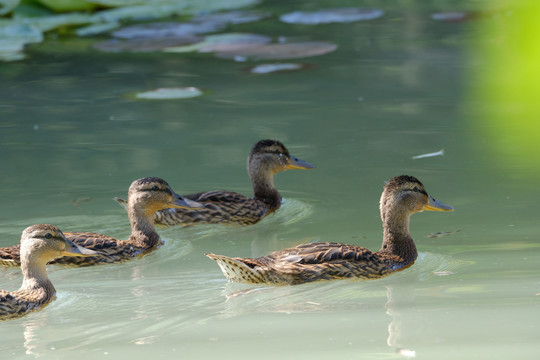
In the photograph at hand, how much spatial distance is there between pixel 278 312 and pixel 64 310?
123 cm

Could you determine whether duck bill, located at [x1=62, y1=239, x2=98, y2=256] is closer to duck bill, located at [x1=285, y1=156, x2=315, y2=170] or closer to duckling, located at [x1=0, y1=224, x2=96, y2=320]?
duckling, located at [x1=0, y1=224, x2=96, y2=320]

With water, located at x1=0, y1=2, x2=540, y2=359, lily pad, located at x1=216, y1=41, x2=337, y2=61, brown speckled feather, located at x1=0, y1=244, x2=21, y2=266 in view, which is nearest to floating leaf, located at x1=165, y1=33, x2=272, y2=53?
lily pad, located at x1=216, y1=41, x2=337, y2=61

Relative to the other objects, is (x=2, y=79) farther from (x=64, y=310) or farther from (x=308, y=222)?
(x=64, y=310)

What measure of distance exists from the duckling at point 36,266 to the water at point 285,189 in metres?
0.09

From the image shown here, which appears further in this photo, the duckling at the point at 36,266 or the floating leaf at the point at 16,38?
the floating leaf at the point at 16,38

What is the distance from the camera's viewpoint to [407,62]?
12.9 m

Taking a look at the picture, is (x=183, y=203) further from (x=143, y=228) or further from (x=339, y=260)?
(x=339, y=260)

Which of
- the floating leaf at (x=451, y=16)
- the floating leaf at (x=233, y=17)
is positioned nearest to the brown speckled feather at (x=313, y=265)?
the floating leaf at (x=451, y=16)

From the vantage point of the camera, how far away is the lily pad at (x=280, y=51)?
13367mm

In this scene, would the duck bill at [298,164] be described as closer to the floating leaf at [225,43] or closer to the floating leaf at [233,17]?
the floating leaf at [225,43]

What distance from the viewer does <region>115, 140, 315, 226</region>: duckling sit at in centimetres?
798

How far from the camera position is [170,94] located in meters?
11.8

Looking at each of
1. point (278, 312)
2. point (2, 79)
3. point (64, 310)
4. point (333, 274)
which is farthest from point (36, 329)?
point (2, 79)

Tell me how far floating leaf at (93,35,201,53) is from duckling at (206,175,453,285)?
25.0ft
